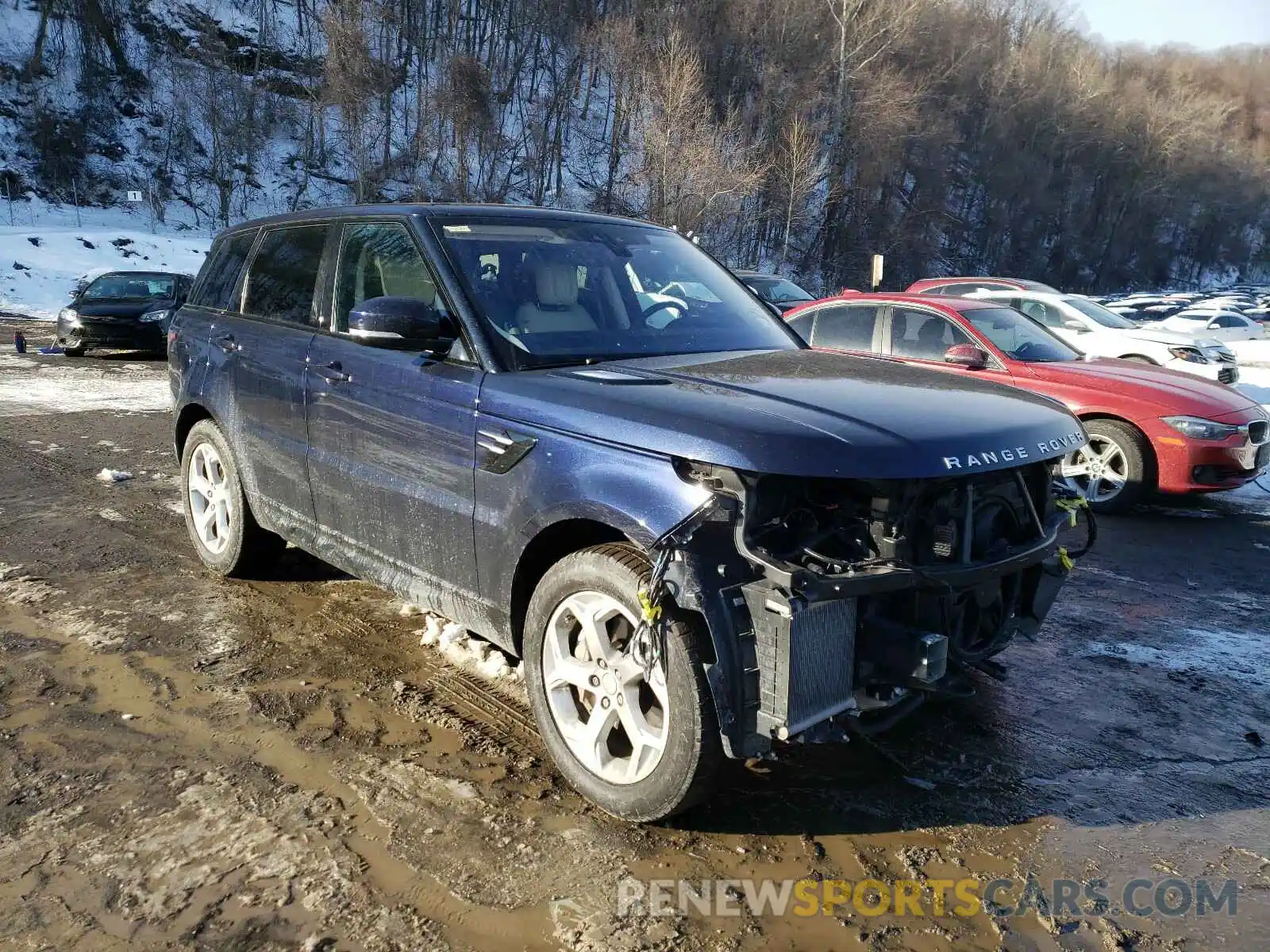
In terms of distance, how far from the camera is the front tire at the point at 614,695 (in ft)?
8.50

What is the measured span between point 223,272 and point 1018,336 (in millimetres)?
6505

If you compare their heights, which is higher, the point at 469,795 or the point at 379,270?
the point at 379,270

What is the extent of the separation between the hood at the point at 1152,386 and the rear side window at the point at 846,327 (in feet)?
4.67

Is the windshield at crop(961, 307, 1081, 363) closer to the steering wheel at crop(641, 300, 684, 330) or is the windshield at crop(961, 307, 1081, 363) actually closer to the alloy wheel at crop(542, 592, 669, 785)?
the steering wheel at crop(641, 300, 684, 330)

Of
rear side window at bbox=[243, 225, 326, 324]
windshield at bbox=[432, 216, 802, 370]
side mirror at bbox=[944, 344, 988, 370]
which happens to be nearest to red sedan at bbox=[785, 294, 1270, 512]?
side mirror at bbox=[944, 344, 988, 370]

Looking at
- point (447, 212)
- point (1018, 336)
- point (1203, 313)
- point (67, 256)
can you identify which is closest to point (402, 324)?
point (447, 212)

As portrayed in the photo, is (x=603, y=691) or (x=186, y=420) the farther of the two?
(x=186, y=420)

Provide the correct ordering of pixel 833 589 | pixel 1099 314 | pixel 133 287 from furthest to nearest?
pixel 133 287, pixel 1099 314, pixel 833 589

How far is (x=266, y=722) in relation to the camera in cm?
345

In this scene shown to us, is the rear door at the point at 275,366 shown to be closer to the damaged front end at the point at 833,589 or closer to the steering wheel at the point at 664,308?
the steering wheel at the point at 664,308

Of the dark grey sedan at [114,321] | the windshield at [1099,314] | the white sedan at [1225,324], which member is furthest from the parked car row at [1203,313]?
the dark grey sedan at [114,321]

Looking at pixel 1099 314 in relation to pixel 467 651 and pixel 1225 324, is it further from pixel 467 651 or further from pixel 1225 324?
pixel 1225 324

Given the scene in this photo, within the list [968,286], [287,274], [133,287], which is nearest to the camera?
[287,274]

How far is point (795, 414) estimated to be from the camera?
8.73ft
